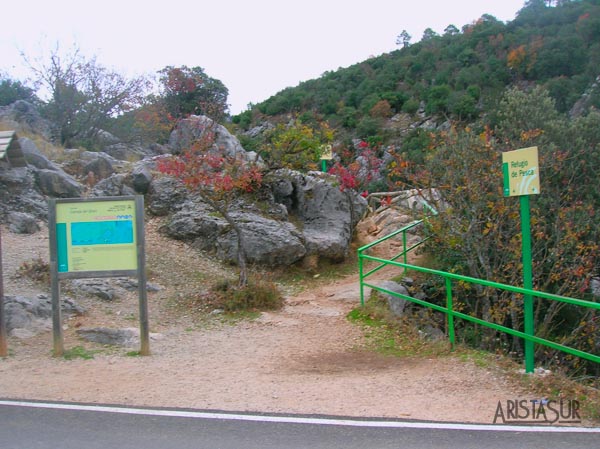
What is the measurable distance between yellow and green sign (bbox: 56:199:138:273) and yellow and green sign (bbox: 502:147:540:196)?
4.77 meters

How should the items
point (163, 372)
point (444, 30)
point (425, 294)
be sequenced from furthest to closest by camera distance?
point (444, 30), point (425, 294), point (163, 372)

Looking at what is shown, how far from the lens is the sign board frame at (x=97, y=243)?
25.6 feet

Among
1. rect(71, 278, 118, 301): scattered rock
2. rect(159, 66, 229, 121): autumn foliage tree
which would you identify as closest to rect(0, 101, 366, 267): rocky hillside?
rect(71, 278, 118, 301): scattered rock

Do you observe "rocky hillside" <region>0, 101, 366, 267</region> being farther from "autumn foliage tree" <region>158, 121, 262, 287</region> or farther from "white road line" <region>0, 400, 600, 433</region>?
"white road line" <region>0, 400, 600, 433</region>

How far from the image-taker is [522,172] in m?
6.31

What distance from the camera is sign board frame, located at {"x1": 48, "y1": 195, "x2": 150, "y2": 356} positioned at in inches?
307

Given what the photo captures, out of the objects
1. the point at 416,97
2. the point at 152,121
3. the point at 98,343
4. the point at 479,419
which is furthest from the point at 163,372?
the point at 416,97

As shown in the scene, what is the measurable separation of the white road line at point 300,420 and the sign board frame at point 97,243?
81.5 inches

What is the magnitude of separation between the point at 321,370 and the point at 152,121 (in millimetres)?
19765

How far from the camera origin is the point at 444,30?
218 ft

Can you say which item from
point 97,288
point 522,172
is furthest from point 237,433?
point 97,288

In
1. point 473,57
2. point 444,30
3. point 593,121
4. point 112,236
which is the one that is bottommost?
point 112,236

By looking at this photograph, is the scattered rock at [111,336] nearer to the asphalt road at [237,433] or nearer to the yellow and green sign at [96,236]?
the yellow and green sign at [96,236]

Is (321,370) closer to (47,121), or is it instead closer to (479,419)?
(479,419)
